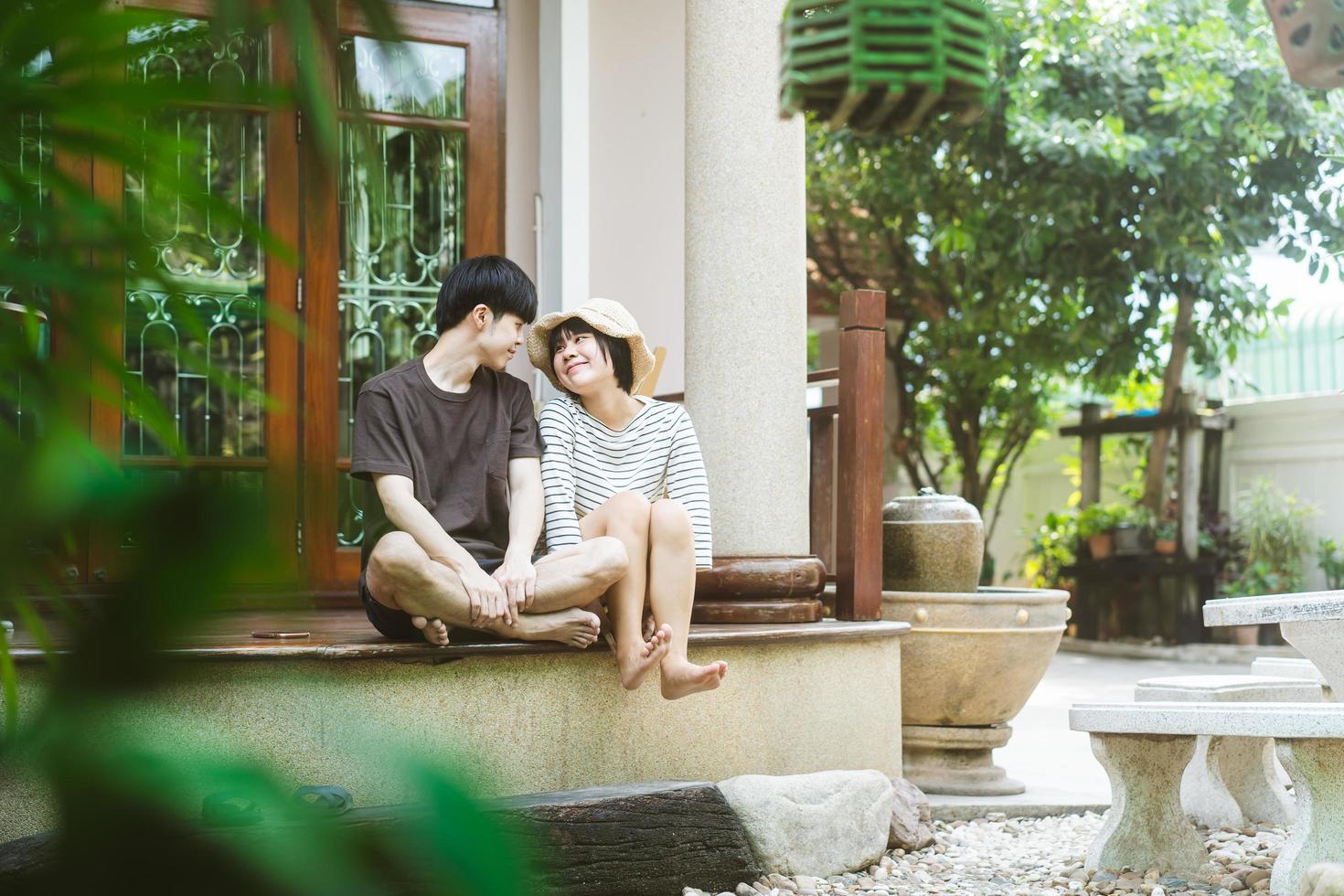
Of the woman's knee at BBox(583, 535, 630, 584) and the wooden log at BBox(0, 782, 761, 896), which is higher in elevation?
the woman's knee at BBox(583, 535, 630, 584)

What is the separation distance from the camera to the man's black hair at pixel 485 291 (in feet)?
11.9

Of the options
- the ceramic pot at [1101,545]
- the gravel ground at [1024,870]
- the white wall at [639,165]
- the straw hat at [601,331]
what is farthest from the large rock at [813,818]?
the ceramic pot at [1101,545]

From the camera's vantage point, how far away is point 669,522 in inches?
142

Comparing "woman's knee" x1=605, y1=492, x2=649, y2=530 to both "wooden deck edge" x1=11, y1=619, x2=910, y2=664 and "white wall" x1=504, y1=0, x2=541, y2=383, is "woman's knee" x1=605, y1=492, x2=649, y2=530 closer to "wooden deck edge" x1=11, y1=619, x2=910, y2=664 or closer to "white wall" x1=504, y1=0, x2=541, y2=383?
"wooden deck edge" x1=11, y1=619, x2=910, y2=664

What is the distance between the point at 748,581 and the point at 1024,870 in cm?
109

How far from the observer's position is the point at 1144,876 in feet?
11.9

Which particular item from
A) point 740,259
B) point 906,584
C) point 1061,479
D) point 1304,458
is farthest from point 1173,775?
point 1061,479

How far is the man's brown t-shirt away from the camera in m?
3.52

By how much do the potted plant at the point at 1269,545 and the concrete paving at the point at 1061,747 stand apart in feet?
3.18

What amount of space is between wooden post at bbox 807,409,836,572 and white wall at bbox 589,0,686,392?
1.08 m

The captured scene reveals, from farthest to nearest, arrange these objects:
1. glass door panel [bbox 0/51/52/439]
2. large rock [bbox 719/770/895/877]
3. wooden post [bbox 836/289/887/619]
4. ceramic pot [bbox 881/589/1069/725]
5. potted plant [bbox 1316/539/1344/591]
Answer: potted plant [bbox 1316/539/1344/591] → ceramic pot [bbox 881/589/1069/725] → wooden post [bbox 836/289/887/619] → large rock [bbox 719/770/895/877] → glass door panel [bbox 0/51/52/439]

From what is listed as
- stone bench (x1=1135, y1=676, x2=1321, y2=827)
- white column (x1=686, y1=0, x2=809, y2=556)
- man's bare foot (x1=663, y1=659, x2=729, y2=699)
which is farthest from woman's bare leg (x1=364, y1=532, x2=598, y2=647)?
stone bench (x1=1135, y1=676, x2=1321, y2=827)

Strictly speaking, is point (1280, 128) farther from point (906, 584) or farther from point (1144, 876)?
point (1144, 876)

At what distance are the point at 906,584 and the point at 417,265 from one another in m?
2.34
